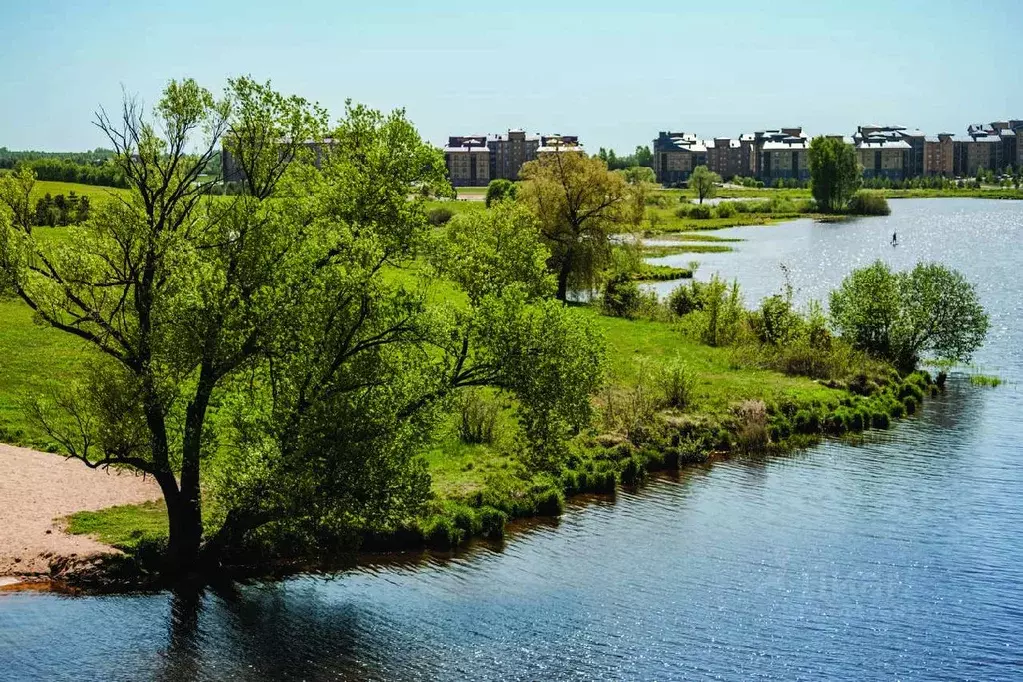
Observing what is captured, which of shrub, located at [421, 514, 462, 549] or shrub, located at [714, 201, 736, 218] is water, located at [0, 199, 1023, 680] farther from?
shrub, located at [714, 201, 736, 218]

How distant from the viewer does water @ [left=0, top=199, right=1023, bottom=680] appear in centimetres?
2364

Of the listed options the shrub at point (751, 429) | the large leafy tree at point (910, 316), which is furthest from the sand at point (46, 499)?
the large leafy tree at point (910, 316)

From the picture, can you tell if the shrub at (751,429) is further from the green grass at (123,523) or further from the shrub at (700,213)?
the shrub at (700,213)

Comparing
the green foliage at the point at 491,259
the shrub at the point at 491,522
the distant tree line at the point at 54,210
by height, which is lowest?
the shrub at the point at 491,522

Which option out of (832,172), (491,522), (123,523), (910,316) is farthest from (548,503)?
(832,172)

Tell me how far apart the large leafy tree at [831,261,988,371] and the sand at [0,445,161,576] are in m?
33.8

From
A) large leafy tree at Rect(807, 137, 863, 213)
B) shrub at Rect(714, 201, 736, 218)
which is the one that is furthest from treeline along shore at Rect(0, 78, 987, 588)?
large leafy tree at Rect(807, 137, 863, 213)

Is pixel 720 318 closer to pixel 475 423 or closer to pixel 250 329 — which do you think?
pixel 475 423

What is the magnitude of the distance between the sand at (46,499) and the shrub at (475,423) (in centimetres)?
1043

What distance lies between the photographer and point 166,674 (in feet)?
74.6

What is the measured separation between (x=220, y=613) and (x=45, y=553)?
5.58m

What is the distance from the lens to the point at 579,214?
67.8 metres

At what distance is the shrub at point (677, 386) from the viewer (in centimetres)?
4331

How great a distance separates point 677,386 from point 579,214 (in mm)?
26403
